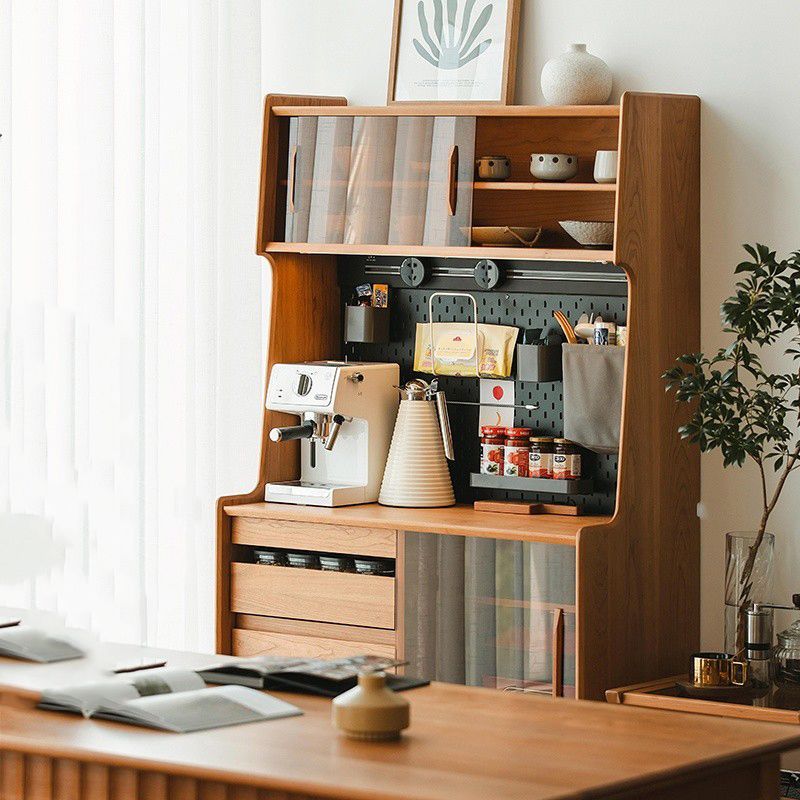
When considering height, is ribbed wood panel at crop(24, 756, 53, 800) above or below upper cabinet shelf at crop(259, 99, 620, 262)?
below

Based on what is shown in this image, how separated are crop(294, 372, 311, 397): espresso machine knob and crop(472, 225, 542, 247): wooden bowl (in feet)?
2.18

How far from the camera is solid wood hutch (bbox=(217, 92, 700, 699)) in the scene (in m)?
4.36

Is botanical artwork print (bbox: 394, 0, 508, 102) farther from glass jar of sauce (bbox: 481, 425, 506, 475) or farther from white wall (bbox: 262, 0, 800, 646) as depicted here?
glass jar of sauce (bbox: 481, 425, 506, 475)

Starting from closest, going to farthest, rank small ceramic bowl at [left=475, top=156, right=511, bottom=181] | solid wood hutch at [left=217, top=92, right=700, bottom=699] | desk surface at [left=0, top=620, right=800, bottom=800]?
desk surface at [left=0, top=620, right=800, bottom=800]
solid wood hutch at [left=217, top=92, right=700, bottom=699]
small ceramic bowl at [left=475, top=156, right=511, bottom=181]

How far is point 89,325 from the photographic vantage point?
183 inches

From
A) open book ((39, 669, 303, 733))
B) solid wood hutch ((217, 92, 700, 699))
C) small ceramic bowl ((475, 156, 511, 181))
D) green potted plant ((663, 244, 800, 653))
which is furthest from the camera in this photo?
small ceramic bowl ((475, 156, 511, 181))

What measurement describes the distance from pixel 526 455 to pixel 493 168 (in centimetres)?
86

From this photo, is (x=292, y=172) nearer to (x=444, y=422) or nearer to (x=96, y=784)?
(x=444, y=422)

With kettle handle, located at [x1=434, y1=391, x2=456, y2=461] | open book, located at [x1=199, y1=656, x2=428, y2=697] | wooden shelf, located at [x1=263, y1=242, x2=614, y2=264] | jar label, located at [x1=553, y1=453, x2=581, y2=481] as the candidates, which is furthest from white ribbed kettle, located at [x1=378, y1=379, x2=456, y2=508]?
open book, located at [x1=199, y1=656, x2=428, y2=697]

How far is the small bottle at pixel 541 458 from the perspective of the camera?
4.71 meters

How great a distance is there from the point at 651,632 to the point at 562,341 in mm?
913

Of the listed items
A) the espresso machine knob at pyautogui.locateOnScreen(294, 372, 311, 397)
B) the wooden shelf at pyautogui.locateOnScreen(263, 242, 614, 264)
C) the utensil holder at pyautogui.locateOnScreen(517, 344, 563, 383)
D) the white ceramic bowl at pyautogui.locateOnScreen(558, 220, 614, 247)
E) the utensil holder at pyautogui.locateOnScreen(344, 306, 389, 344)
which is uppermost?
the white ceramic bowl at pyautogui.locateOnScreen(558, 220, 614, 247)

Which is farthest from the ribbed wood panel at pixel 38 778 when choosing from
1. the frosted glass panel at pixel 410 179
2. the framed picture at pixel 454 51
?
the framed picture at pixel 454 51

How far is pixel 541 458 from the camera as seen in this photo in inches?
186
